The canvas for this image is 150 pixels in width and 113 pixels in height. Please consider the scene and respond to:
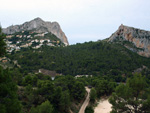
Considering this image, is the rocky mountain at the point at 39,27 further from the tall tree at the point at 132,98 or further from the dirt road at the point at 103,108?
the tall tree at the point at 132,98

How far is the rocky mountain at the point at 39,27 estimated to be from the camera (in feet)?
412

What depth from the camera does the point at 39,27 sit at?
125812 mm

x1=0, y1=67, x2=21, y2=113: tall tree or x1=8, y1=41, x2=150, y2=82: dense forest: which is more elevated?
x1=0, y1=67, x2=21, y2=113: tall tree

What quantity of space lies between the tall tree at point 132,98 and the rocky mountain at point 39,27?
358 ft

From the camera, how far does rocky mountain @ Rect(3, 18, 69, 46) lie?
126 m

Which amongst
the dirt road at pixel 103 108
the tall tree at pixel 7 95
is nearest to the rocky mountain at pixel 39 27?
the dirt road at pixel 103 108

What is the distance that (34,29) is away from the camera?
12438 cm

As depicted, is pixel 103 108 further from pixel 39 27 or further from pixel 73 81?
pixel 39 27

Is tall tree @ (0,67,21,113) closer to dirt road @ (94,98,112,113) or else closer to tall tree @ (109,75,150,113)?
tall tree @ (109,75,150,113)

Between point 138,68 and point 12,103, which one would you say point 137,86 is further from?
point 138,68

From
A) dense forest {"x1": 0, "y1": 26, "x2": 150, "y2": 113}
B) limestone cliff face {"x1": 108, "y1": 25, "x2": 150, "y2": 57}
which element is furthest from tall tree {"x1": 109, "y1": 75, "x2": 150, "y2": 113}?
limestone cliff face {"x1": 108, "y1": 25, "x2": 150, "y2": 57}

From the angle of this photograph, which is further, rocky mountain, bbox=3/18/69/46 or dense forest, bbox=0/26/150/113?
→ rocky mountain, bbox=3/18/69/46

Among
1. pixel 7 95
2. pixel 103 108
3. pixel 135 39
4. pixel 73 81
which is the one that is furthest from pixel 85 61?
pixel 7 95

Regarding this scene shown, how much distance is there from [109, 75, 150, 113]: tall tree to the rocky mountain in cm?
10900
